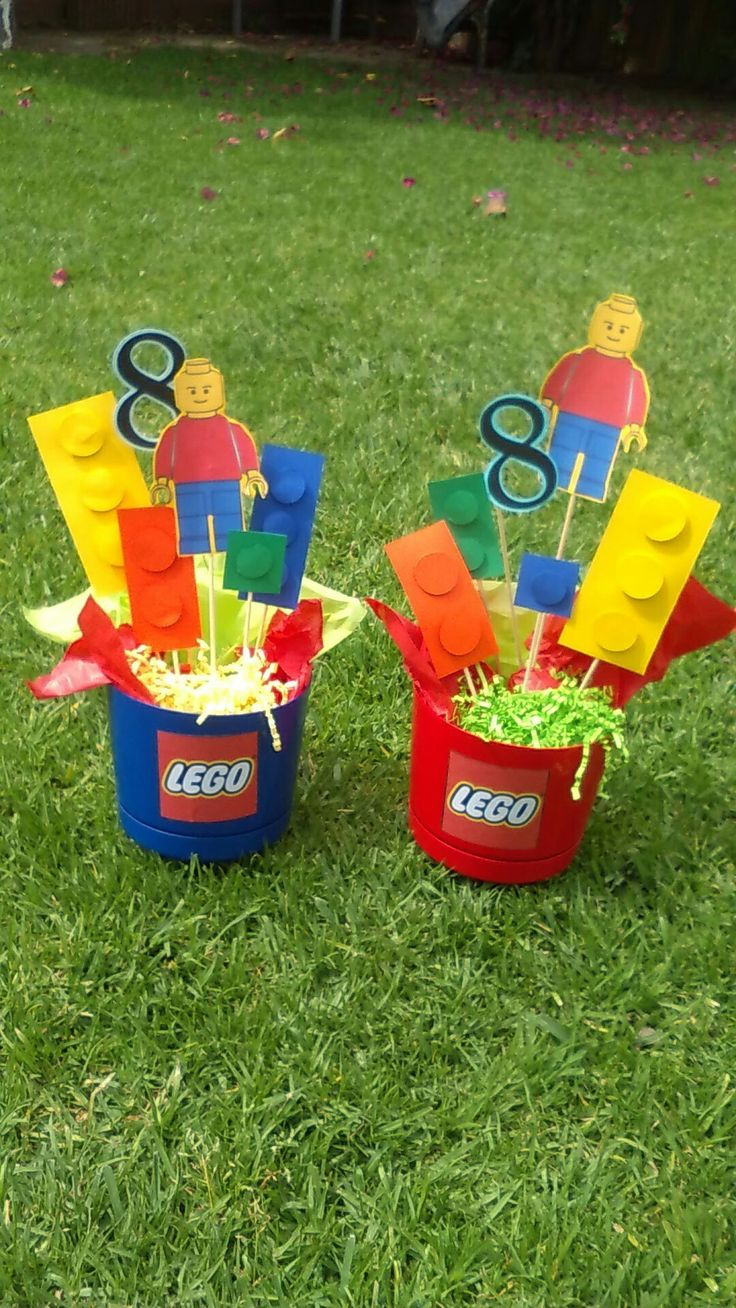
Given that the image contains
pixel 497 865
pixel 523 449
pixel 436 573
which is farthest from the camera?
pixel 497 865

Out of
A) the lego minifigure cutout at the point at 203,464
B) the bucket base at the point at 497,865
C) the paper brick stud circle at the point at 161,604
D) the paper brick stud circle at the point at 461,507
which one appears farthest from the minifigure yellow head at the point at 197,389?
the bucket base at the point at 497,865

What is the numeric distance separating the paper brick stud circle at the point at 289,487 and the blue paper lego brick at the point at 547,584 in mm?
323

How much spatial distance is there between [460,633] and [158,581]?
42cm

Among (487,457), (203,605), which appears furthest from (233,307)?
(203,605)

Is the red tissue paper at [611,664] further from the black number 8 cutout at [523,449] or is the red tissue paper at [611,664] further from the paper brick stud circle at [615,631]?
the black number 8 cutout at [523,449]

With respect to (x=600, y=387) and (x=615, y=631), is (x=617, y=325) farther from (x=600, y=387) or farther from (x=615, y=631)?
(x=615, y=631)

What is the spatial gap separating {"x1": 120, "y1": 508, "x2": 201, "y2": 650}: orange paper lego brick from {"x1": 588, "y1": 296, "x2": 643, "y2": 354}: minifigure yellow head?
619mm

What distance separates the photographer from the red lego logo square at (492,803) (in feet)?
4.95

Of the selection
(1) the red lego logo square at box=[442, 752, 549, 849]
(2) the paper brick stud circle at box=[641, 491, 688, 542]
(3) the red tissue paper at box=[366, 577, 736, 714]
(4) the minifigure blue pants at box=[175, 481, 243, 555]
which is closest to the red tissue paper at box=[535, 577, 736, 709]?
(3) the red tissue paper at box=[366, 577, 736, 714]

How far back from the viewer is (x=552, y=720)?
1.55m

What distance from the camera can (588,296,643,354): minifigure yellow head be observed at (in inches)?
57.7

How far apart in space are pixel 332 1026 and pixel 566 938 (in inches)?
14.6

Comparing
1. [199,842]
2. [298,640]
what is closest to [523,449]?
[298,640]

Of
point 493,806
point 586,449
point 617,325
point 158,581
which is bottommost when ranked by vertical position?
point 493,806
